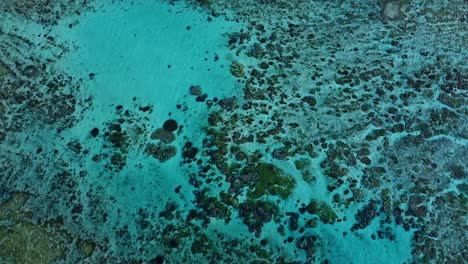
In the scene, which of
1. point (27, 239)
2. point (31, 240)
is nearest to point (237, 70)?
point (31, 240)

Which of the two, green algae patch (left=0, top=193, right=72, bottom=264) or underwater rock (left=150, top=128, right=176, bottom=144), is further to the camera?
underwater rock (left=150, top=128, right=176, bottom=144)

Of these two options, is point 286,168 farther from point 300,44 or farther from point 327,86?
point 300,44

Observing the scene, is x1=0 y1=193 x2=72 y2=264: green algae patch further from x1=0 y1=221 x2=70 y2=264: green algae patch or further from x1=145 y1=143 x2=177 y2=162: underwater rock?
x1=145 y1=143 x2=177 y2=162: underwater rock

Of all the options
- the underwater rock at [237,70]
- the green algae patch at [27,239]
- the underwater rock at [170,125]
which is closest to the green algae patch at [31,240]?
the green algae patch at [27,239]

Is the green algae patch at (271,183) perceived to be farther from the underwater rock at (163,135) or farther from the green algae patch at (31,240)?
the green algae patch at (31,240)

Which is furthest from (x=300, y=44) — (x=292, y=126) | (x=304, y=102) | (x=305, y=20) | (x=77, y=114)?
(x=77, y=114)

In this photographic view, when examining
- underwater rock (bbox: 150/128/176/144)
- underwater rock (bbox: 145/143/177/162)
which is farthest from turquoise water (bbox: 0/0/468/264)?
underwater rock (bbox: 145/143/177/162)

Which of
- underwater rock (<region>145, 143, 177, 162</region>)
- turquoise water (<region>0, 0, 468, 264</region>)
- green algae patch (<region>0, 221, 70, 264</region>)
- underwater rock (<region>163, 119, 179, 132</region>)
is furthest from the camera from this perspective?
underwater rock (<region>163, 119, 179, 132</region>)
